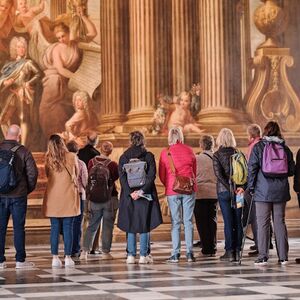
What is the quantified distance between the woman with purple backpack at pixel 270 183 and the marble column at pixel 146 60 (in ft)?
24.5

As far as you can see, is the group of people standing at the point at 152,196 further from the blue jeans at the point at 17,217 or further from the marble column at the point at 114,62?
the marble column at the point at 114,62

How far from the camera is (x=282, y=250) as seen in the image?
13.5 meters

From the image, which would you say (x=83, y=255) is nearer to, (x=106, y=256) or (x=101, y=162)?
(x=106, y=256)

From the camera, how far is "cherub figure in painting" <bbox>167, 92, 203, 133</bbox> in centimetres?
2091

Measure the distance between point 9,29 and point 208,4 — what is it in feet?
13.5

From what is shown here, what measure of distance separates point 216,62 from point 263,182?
26.6 feet

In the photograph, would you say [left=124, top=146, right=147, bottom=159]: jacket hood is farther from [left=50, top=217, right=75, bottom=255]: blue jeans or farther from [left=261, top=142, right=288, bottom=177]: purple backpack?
[left=261, top=142, right=288, bottom=177]: purple backpack

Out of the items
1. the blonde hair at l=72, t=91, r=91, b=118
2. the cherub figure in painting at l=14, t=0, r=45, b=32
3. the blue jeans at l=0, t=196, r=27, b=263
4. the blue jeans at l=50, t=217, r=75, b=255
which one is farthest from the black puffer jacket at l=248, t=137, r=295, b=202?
the cherub figure in painting at l=14, t=0, r=45, b=32

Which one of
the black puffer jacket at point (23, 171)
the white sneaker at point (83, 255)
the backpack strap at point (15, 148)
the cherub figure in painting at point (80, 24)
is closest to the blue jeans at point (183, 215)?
the white sneaker at point (83, 255)

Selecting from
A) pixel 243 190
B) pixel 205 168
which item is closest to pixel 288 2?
pixel 205 168

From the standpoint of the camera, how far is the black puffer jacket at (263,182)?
13.3 m

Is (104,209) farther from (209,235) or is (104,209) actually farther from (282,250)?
(282,250)

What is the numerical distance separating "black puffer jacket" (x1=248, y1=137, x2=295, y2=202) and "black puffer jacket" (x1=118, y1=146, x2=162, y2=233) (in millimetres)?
1483

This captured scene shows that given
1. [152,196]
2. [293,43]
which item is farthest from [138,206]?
[293,43]
